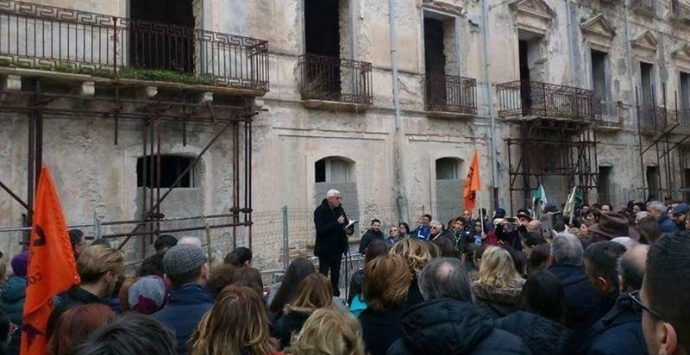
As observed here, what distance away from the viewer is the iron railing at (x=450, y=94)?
15586 mm

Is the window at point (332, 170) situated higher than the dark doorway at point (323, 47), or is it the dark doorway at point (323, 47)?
the dark doorway at point (323, 47)

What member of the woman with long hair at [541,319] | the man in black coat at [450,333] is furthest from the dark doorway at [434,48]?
the man in black coat at [450,333]

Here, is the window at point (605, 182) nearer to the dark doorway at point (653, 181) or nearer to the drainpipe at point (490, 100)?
the dark doorway at point (653, 181)

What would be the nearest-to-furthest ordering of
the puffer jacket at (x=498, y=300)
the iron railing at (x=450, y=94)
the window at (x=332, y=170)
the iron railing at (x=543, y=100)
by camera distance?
the puffer jacket at (x=498, y=300)
the window at (x=332, y=170)
the iron railing at (x=450, y=94)
the iron railing at (x=543, y=100)

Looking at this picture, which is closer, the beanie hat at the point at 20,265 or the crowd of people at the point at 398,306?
the crowd of people at the point at 398,306

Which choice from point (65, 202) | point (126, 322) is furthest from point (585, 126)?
point (126, 322)

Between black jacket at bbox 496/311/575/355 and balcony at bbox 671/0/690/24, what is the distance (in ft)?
81.4

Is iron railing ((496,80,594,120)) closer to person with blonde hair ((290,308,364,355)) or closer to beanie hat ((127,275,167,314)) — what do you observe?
beanie hat ((127,275,167,314))

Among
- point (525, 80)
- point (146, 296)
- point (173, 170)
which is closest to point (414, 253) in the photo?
point (146, 296)

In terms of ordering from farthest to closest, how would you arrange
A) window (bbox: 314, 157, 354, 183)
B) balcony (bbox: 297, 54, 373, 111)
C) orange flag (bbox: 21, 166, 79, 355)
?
window (bbox: 314, 157, 354, 183) < balcony (bbox: 297, 54, 373, 111) < orange flag (bbox: 21, 166, 79, 355)

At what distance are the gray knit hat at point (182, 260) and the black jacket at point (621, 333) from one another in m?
2.35

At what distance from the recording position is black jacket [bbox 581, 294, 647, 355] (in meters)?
2.91

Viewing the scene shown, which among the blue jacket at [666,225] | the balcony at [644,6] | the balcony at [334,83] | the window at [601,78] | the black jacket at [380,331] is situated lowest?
the black jacket at [380,331]

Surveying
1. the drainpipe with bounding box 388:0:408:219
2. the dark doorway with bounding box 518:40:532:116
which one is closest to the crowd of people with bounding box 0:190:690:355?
the drainpipe with bounding box 388:0:408:219
